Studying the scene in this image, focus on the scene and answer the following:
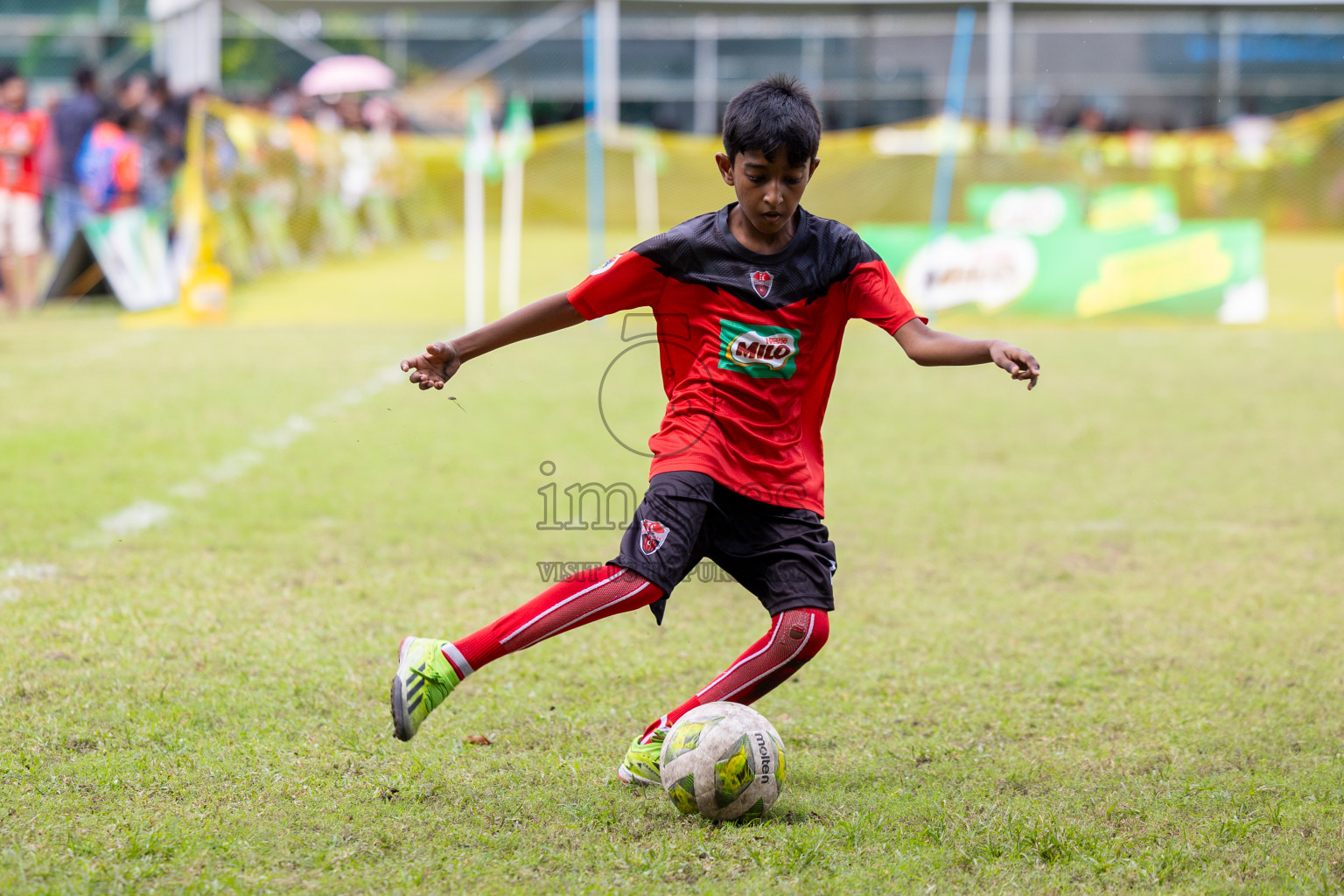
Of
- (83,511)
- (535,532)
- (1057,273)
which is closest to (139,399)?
(83,511)

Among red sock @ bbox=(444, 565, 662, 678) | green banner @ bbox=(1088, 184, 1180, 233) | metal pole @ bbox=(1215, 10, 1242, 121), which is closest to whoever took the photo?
red sock @ bbox=(444, 565, 662, 678)

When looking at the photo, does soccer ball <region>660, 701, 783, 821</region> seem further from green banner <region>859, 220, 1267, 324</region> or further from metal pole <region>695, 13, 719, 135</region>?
metal pole <region>695, 13, 719, 135</region>

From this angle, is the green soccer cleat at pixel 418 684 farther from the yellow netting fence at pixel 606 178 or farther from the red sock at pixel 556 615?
the yellow netting fence at pixel 606 178

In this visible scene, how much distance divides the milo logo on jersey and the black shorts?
298mm

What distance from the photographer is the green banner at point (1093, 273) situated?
1402 centimetres

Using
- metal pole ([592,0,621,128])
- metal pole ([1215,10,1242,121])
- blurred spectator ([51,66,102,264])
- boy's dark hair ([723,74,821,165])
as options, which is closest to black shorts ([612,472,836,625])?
boy's dark hair ([723,74,821,165])

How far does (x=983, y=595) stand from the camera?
5352mm

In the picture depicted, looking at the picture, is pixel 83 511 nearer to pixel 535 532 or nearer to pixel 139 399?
pixel 535 532

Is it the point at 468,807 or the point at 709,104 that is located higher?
the point at 709,104

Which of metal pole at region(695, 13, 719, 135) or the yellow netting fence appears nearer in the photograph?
the yellow netting fence

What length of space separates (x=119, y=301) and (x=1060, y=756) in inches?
501

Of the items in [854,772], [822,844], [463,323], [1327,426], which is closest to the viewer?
[822,844]

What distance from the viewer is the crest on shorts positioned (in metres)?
3.23

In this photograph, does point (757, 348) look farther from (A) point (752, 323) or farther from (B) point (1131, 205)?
(B) point (1131, 205)
